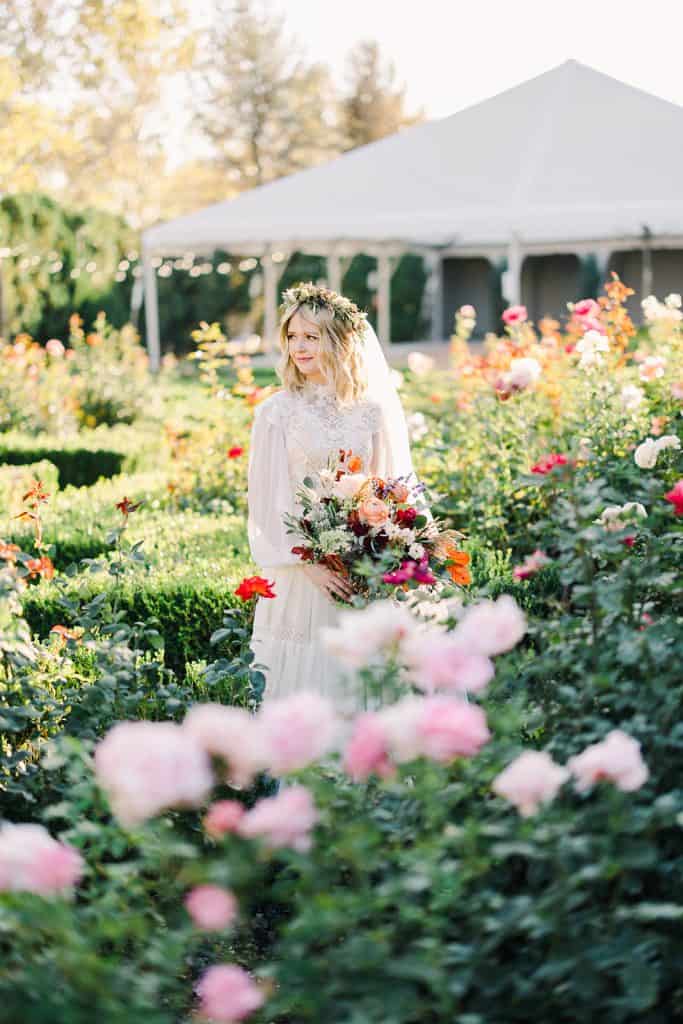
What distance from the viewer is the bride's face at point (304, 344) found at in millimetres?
3541

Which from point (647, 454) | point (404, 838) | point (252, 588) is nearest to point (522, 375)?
point (647, 454)

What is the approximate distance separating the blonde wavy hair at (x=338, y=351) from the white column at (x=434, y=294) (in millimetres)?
23023

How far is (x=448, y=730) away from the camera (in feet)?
5.17

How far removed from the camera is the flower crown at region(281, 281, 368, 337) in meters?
3.56

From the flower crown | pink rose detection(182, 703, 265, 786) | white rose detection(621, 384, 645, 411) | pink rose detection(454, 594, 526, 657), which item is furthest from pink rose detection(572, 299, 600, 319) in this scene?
pink rose detection(182, 703, 265, 786)

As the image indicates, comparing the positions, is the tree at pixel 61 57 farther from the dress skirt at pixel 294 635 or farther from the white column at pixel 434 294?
the dress skirt at pixel 294 635

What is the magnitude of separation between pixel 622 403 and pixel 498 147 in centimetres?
410

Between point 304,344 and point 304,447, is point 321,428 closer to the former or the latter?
point 304,447

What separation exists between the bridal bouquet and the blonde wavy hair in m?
0.28

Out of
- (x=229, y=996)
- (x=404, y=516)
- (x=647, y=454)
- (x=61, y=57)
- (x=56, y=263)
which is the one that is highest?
(x=61, y=57)

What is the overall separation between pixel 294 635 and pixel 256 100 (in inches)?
1413

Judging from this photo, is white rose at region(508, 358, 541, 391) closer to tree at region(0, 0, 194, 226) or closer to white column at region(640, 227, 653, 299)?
tree at region(0, 0, 194, 226)

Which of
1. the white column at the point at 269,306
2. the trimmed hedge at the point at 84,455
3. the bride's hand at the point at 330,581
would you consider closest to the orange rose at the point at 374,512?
the bride's hand at the point at 330,581

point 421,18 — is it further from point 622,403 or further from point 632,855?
point 632,855
